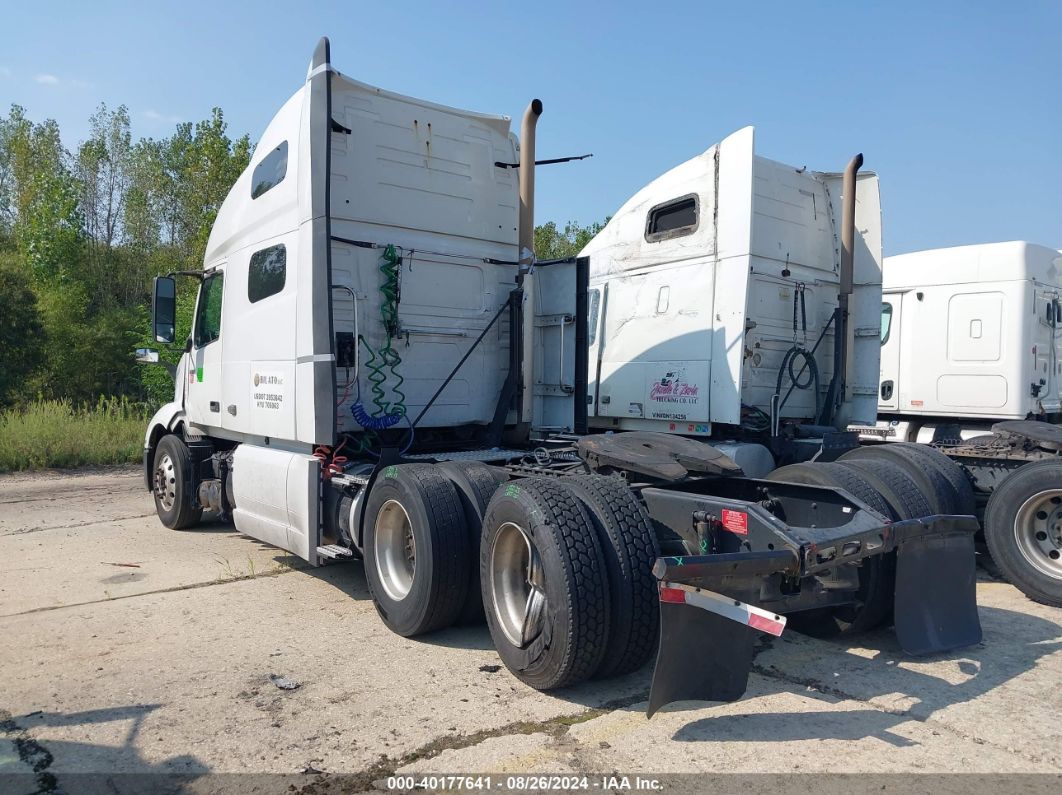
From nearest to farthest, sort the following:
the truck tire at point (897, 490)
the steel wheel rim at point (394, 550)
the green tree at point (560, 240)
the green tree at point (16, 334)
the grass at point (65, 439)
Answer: the truck tire at point (897, 490) → the steel wheel rim at point (394, 550) → the grass at point (65, 439) → the green tree at point (16, 334) → the green tree at point (560, 240)

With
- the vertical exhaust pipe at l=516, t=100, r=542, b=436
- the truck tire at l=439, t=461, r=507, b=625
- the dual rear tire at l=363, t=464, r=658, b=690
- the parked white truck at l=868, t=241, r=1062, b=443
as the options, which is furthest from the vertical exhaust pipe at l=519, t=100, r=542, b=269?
the parked white truck at l=868, t=241, r=1062, b=443

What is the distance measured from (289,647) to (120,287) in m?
36.6

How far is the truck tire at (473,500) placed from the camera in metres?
4.77

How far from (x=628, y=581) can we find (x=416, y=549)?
150 cm

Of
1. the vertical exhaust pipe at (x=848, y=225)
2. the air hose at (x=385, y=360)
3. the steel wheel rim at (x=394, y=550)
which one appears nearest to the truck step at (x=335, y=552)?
the steel wheel rim at (x=394, y=550)

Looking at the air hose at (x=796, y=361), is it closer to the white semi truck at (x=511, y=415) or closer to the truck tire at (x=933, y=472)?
the white semi truck at (x=511, y=415)

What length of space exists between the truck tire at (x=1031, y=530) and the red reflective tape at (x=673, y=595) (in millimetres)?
3738

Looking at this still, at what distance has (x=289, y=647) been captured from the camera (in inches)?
188

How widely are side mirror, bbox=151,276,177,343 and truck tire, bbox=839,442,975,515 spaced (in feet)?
20.8

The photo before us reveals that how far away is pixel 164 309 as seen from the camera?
25.5 feet

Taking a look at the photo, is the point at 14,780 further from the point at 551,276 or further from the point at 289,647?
the point at 551,276

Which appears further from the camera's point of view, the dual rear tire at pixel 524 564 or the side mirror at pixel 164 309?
the side mirror at pixel 164 309

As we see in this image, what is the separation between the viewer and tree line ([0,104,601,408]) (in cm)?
1920

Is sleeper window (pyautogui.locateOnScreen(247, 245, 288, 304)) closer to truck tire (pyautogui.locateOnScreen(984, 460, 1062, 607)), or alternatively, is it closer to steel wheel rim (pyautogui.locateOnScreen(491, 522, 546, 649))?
steel wheel rim (pyautogui.locateOnScreen(491, 522, 546, 649))
